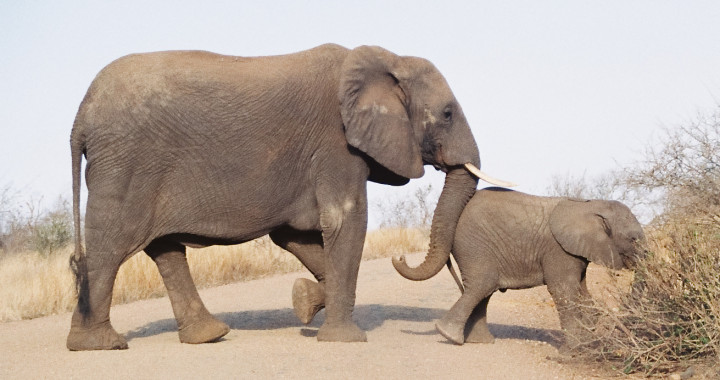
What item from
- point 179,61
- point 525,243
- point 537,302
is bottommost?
point 537,302

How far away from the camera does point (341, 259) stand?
9297 millimetres

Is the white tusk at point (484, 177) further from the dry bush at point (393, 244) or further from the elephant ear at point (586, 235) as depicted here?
the dry bush at point (393, 244)

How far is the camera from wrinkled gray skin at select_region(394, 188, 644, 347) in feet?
29.8

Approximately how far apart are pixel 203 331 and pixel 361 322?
2339mm

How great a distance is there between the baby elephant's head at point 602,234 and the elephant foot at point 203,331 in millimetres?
3499

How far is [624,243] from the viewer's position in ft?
29.8

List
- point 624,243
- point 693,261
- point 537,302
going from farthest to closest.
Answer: point 537,302 < point 624,243 < point 693,261

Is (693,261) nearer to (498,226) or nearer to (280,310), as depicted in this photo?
(498,226)

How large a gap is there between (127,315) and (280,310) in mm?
1952

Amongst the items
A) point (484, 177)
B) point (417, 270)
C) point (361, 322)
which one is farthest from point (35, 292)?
point (484, 177)

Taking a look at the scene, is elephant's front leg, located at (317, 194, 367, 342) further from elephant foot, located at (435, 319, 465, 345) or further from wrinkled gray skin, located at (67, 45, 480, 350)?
elephant foot, located at (435, 319, 465, 345)

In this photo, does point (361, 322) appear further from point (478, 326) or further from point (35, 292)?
point (35, 292)

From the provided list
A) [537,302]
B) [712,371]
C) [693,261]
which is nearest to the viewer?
[712,371]

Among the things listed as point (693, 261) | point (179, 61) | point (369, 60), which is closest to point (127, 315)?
point (179, 61)
